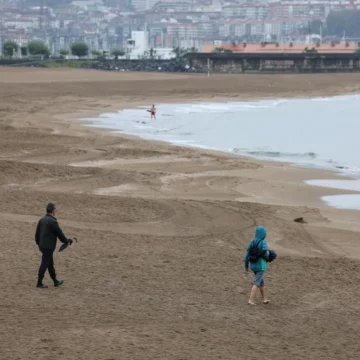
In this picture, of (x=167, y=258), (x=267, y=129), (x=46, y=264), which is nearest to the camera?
(x=46, y=264)

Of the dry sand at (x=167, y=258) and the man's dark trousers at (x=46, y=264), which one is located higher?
the man's dark trousers at (x=46, y=264)

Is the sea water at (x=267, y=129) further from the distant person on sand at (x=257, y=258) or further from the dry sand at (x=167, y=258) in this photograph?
the distant person on sand at (x=257, y=258)

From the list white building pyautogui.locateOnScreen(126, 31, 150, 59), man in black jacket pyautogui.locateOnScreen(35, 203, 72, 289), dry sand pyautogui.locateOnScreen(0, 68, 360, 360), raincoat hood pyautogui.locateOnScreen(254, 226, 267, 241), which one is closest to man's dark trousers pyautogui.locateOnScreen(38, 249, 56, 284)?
man in black jacket pyautogui.locateOnScreen(35, 203, 72, 289)

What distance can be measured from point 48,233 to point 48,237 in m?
0.06

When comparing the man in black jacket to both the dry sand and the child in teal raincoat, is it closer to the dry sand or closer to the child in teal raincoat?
the dry sand

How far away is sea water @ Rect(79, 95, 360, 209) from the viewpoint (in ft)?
95.7

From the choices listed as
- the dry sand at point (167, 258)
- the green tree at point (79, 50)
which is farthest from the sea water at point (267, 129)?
the green tree at point (79, 50)

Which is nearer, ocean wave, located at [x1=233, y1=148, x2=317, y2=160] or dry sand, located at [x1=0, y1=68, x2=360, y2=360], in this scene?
dry sand, located at [x1=0, y1=68, x2=360, y2=360]

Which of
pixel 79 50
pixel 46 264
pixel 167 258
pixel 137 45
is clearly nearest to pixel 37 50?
pixel 79 50

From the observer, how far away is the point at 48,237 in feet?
39.4

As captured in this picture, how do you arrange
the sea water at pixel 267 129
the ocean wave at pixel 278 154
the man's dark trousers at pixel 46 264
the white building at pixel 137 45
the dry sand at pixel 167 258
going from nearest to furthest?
the dry sand at pixel 167 258 < the man's dark trousers at pixel 46 264 < the sea water at pixel 267 129 < the ocean wave at pixel 278 154 < the white building at pixel 137 45

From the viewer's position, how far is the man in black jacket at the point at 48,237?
39.2 ft

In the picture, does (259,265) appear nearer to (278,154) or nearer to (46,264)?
(46,264)

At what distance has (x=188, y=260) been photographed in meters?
14.0
